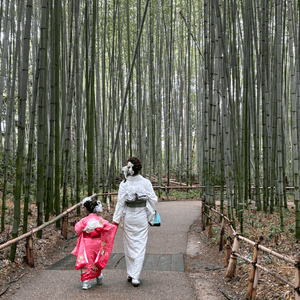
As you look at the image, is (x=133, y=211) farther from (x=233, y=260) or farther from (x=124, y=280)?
(x=233, y=260)

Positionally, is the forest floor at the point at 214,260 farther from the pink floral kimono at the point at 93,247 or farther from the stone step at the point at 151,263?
the pink floral kimono at the point at 93,247

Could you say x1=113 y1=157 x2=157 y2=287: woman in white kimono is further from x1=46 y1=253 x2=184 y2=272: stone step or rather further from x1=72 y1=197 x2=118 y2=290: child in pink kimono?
x1=46 y1=253 x2=184 y2=272: stone step

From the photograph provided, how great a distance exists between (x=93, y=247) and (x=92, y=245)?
0.02 metres

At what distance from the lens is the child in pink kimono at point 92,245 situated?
2223 millimetres

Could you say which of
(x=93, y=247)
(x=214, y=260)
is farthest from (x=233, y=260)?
(x=93, y=247)

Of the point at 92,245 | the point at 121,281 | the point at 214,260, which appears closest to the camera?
the point at 92,245

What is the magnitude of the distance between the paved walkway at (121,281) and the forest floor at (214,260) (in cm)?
10

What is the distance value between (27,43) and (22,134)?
2.51 feet

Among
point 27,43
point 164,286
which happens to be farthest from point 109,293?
point 27,43

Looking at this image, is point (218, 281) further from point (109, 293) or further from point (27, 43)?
point (27, 43)

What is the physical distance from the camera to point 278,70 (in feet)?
11.9

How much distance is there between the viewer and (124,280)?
2457 millimetres

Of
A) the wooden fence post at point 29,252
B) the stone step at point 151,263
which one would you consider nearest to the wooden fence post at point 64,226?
the stone step at point 151,263

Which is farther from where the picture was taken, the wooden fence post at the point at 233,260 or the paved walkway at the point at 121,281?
the wooden fence post at the point at 233,260
